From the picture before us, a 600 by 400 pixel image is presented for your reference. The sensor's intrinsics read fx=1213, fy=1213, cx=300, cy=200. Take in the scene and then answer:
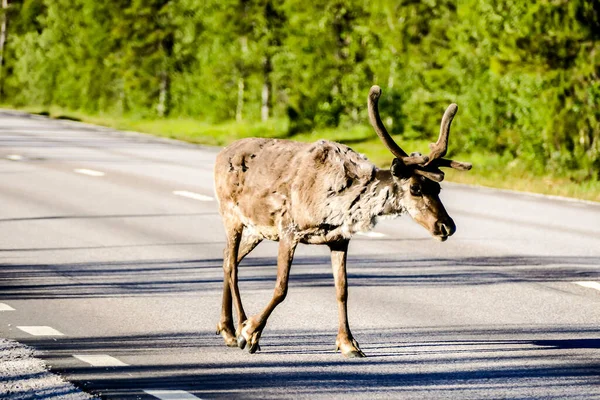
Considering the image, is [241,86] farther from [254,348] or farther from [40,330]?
[254,348]

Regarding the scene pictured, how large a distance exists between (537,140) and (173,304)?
704 inches

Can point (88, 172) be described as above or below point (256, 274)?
below

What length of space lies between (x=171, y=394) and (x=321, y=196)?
172 centimetres

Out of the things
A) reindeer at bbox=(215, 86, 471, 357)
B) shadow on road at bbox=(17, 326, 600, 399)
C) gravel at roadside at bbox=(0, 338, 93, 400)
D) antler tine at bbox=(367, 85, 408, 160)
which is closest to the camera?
gravel at roadside at bbox=(0, 338, 93, 400)

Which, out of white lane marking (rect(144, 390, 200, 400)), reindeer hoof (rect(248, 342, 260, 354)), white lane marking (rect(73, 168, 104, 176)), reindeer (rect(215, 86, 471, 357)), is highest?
reindeer (rect(215, 86, 471, 357))

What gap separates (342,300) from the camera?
845cm

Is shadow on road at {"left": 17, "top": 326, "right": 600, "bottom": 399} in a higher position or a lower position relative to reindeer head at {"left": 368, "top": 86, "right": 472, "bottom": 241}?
lower

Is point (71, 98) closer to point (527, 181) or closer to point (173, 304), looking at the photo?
point (527, 181)

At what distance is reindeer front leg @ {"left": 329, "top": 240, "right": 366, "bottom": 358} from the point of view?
8.39 metres

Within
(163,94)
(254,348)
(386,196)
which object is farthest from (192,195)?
(163,94)

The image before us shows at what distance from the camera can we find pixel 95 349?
880cm

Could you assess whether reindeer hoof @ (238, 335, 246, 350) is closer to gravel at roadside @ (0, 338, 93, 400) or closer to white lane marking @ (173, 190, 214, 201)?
gravel at roadside @ (0, 338, 93, 400)

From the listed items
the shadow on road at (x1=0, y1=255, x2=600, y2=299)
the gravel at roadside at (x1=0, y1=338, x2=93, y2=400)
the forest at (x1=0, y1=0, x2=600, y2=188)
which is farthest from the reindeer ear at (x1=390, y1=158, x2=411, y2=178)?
the forest at (x1=0, y1=0, x2=600, y2=188)

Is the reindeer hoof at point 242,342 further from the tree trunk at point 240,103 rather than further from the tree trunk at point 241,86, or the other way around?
the tree trunk at point 240,103
